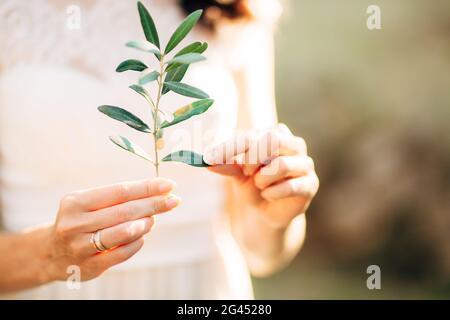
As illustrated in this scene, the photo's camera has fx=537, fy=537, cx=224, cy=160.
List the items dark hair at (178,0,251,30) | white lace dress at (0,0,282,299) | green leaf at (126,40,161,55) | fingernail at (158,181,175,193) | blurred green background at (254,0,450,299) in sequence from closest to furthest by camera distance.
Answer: green leaf at (126,40,161,55) < fingernail at (158,181,175,193) < white lace dress at (0,0,282,299) < dark hair at (178,0,251,30) < blurred green background at (254,0,450,299)

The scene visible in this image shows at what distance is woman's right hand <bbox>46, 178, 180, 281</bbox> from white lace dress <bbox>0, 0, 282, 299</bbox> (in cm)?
51

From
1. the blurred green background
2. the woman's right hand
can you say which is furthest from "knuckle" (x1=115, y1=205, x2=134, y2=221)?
the blurred green background

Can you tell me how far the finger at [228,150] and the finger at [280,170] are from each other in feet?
0.26

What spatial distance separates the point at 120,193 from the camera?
105 cm

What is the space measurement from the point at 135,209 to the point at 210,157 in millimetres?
181

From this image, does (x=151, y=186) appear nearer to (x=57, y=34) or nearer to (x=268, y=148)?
(x=268, y=148)

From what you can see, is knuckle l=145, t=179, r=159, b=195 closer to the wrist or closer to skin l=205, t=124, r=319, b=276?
skin l=205, t=124, r=319, b=276

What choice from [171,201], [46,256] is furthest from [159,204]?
[46,256]

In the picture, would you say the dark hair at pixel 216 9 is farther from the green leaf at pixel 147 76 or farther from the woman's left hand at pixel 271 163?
the green leaf at pixel 147 76

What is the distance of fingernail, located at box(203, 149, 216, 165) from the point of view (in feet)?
3.54

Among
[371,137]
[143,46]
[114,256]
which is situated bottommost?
[114,256]

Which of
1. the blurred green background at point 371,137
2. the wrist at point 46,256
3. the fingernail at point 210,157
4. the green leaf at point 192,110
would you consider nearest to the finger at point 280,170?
the fingernail at point 210,157

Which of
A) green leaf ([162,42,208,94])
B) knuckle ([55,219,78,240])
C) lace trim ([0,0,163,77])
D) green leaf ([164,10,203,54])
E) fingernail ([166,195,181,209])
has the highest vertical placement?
lace trim ([0,0,163,77])

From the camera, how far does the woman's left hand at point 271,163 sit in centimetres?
112
